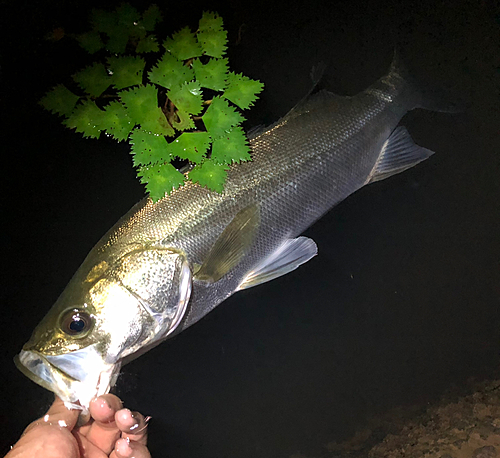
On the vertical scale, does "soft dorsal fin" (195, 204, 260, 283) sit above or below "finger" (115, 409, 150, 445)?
above

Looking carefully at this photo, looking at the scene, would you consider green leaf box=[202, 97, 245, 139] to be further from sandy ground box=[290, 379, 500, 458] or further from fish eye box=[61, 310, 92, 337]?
sandy ground box=[290, 379, 500, 458]

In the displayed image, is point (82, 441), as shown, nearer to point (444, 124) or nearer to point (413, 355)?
point (413, 355)

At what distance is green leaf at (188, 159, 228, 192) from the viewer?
1.46 meters

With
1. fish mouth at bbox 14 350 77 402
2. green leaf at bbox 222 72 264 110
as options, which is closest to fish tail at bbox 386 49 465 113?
green leaf at bbox 222 72 264 110

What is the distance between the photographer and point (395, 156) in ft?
5.77

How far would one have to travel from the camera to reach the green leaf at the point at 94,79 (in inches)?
62.6

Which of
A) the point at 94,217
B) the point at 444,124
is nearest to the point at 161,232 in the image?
the point at 94,217

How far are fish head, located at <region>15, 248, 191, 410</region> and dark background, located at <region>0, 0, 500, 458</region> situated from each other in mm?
717

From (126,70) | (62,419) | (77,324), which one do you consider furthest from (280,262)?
(62,419)

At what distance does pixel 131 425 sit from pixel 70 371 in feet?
1.87

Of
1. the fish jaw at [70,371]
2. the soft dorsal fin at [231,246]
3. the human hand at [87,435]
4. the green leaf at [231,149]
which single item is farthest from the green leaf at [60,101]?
the human hand at [87,435]

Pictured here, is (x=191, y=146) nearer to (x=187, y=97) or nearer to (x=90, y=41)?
(x=187, y=97)

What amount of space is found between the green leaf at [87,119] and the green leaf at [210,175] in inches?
19.3

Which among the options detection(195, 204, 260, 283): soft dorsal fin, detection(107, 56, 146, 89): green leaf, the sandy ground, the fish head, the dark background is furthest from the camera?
the dark background
